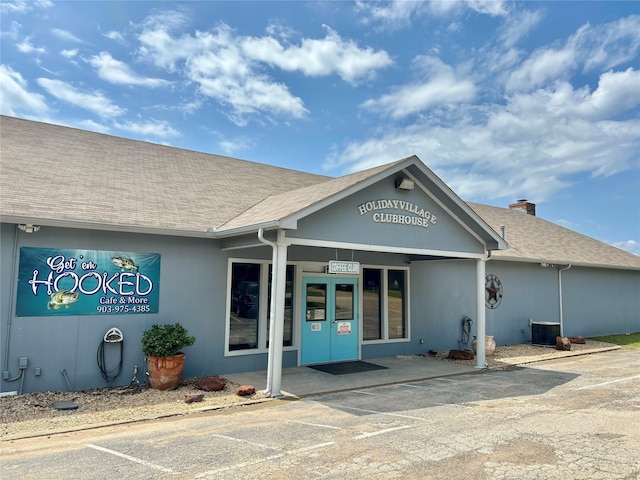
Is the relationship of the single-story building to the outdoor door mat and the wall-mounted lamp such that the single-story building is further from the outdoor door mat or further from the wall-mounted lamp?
the outdoor door mat

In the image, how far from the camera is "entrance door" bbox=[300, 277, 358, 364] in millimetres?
11273

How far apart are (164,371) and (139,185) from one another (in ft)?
15.4

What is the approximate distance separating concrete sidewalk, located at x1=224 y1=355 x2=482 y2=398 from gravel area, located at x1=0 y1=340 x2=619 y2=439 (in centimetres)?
65

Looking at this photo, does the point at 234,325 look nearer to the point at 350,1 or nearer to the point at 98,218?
the point at 98,218

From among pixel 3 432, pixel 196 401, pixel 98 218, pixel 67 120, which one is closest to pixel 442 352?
pixel 196 401

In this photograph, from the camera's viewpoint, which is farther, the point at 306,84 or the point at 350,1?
the point at 306,84

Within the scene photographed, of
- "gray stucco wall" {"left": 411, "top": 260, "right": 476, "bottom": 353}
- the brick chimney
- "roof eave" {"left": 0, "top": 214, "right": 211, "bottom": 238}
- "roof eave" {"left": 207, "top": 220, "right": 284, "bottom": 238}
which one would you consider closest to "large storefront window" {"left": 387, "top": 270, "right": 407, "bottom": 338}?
"gray stucco wall" {"left": 411, "top": 260, "right": 476, "bottom": 353}

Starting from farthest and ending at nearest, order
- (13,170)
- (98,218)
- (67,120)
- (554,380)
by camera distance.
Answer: (67,120) < (554,380) < (13,170) < (98,218)

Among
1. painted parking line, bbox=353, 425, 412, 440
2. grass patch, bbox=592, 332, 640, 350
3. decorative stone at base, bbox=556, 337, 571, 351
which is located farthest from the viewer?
grass patch, bbox=592, 332, 640, 350

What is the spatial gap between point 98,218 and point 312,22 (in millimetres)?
8691

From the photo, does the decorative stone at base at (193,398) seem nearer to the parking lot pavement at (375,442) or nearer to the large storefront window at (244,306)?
the parking lot pavement at (375,442)

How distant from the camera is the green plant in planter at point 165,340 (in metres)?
8.32

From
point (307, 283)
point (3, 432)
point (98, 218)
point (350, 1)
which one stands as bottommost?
point (3, 432)

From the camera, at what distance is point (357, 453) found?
17.7 feet
